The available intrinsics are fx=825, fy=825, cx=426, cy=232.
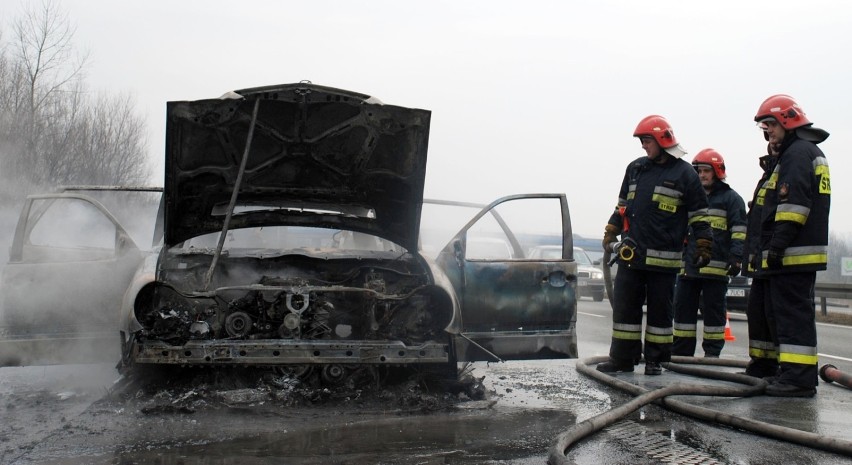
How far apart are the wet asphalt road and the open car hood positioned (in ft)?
4.85

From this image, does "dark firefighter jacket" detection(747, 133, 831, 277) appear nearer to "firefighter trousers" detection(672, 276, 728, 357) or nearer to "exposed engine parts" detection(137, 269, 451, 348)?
"firefighter trousers" detection(672, 276, 728, 357)

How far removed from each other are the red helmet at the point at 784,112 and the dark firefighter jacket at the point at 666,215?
0.80 metres

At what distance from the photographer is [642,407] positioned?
538 cm

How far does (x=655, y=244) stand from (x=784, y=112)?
4.63 ft

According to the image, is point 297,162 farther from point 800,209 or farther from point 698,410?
point 800,209

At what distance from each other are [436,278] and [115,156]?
111 feet

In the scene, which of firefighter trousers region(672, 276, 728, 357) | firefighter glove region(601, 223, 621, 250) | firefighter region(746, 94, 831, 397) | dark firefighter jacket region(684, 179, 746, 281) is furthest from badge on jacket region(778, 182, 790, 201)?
firefighter trousers region(672, 276, 728, 357)

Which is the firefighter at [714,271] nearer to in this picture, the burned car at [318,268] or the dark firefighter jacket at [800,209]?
the dark firefighter jacket at [800,209]

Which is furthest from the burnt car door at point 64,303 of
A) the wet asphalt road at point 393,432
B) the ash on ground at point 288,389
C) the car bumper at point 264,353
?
the car bumper at point 264,353

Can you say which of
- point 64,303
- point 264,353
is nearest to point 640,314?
point 264,353

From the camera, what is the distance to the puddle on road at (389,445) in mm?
3844

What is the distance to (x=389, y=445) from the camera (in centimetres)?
414

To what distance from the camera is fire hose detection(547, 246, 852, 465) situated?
4.11m

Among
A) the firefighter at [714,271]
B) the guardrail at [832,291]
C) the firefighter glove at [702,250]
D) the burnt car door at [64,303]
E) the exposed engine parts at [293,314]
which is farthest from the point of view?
the guardrail at [832,291]
